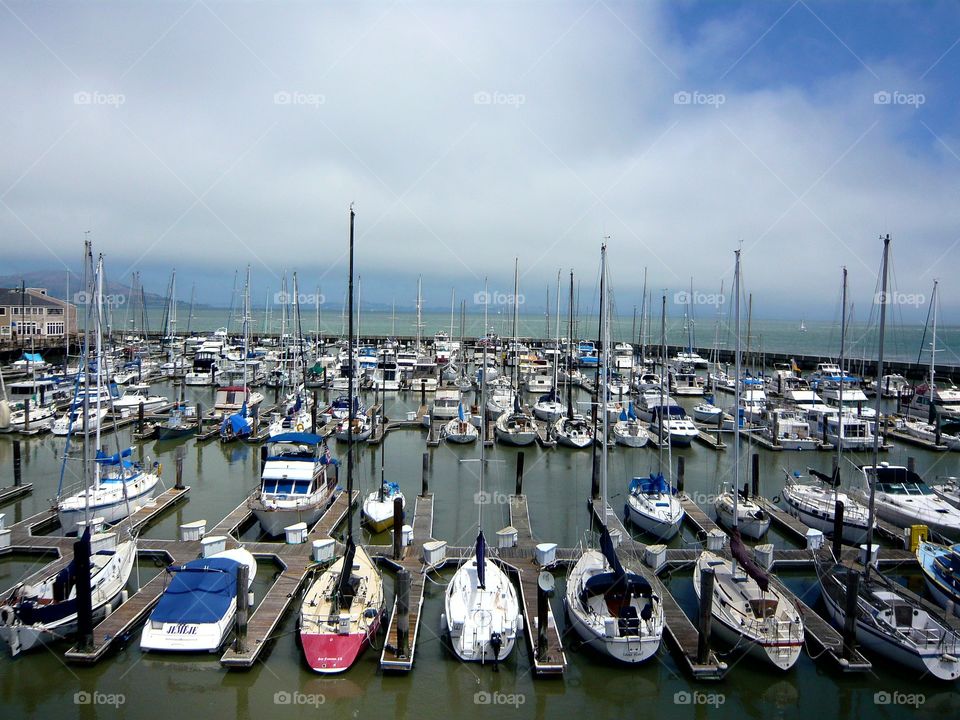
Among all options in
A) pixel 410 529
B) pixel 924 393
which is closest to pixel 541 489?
pixel 410 529

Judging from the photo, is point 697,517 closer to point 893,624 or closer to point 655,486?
point 655,486

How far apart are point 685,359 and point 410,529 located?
184 ft

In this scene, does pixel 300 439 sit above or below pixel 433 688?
above

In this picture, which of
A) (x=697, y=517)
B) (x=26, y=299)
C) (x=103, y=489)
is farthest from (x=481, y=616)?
(x=26, y=299)

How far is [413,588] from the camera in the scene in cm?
1655

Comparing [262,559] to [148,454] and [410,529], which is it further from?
[148,454]

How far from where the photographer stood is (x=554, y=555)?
18078 mm

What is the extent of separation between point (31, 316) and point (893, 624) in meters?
84.1

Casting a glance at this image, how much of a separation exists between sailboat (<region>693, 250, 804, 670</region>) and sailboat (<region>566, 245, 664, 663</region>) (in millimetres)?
1388

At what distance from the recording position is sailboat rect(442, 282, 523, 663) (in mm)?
13656

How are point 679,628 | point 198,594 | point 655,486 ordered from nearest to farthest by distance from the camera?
point 198,594 → point 679,628 → point 655,486

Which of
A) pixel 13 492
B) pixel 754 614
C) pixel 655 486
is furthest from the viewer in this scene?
pixel 13 492

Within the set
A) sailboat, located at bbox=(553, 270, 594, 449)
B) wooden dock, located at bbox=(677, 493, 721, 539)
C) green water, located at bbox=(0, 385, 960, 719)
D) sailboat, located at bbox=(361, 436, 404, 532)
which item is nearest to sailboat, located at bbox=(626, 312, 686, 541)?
wooden dock, located at bbox=(677, 493, 721, 539)

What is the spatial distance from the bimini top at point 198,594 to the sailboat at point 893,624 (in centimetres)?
1428
